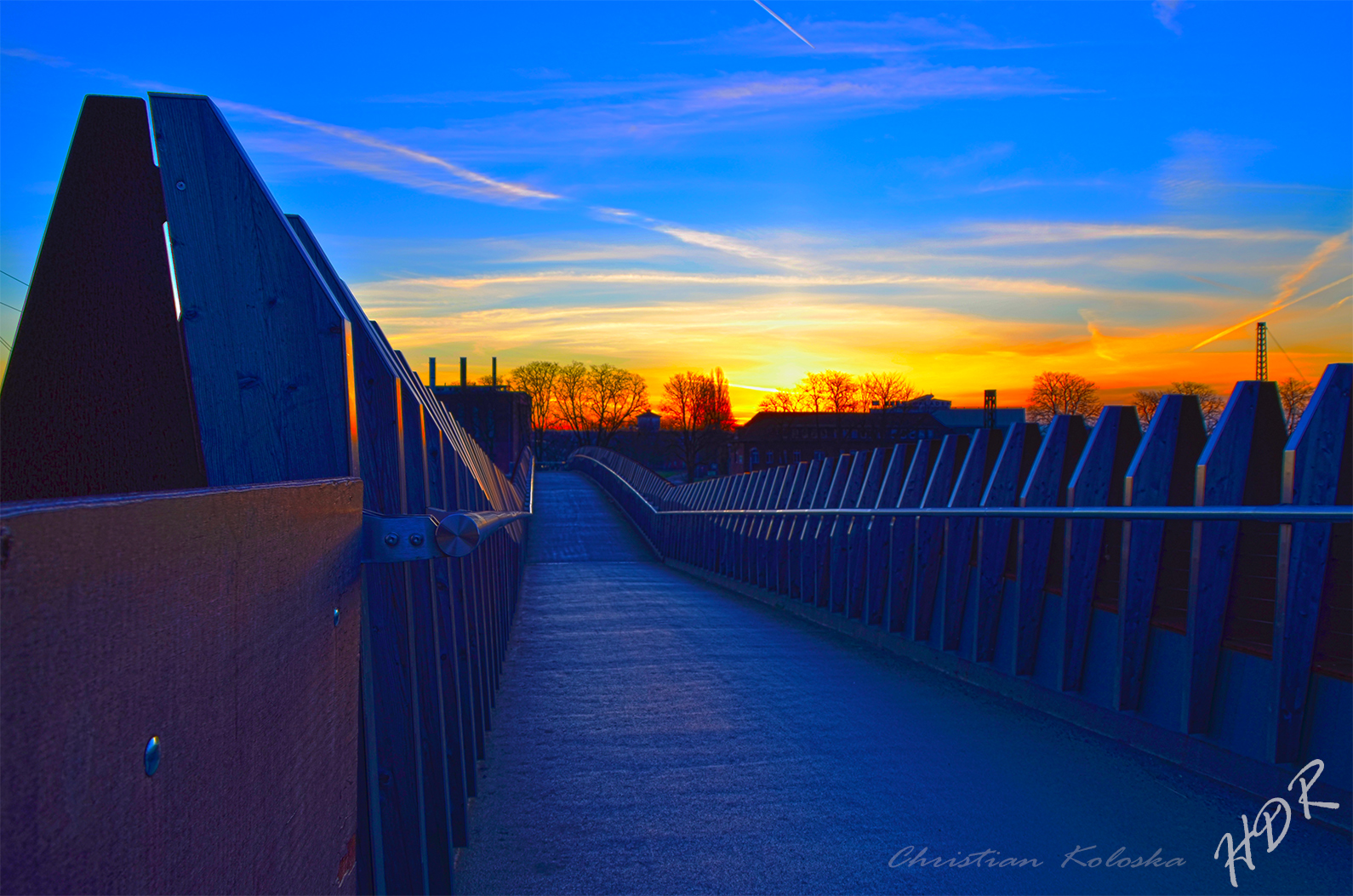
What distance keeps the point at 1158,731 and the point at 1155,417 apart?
1441mm

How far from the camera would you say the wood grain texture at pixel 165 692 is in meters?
0.67

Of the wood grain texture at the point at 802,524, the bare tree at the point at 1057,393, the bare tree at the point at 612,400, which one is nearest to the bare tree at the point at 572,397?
the bare tree at the point at 612,400

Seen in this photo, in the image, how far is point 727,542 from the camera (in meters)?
14.5

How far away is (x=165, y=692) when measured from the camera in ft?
2.85

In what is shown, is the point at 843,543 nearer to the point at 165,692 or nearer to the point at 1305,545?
→ the point at 1305,545

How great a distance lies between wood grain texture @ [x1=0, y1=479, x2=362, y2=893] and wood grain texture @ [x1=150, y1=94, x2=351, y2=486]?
55 centimetres

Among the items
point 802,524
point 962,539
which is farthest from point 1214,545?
point 802,524

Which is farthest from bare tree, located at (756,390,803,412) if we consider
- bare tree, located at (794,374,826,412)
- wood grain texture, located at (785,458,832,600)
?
wood grain texture, located at (785,458,832,600)

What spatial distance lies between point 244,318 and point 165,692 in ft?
4.16

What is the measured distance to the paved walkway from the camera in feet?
10.1

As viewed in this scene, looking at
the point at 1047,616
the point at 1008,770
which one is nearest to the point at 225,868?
the point at 1008,770

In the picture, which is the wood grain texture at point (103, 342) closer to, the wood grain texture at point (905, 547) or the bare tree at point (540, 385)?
the wood grain texture at point (905, 547)

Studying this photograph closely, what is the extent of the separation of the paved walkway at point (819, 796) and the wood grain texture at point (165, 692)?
80.3 inches

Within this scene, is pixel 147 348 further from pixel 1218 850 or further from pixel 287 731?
pixel 1218 850
